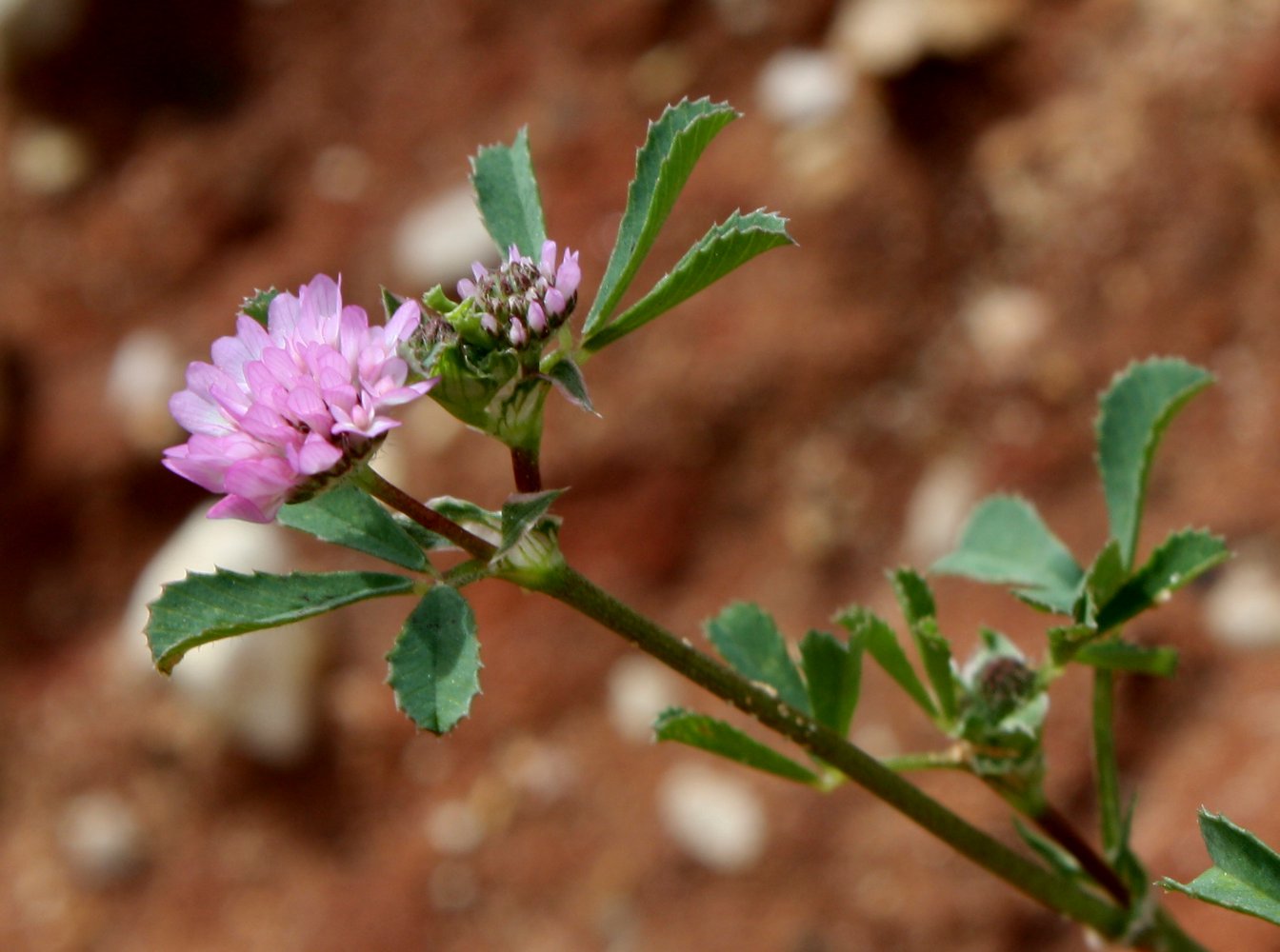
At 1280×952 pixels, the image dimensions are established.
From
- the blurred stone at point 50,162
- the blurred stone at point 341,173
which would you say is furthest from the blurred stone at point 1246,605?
the blurred stone at point 50,162

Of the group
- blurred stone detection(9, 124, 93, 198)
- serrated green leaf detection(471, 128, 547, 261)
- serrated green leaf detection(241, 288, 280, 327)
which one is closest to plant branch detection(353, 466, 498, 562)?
serrated green leaf detection(241, 288, 280, 327)

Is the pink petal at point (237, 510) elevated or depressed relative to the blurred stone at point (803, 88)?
depressed

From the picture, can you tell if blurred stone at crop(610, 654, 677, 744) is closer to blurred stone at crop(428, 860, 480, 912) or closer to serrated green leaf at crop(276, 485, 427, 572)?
blurred stone at crop(428, 860, 480, 912)

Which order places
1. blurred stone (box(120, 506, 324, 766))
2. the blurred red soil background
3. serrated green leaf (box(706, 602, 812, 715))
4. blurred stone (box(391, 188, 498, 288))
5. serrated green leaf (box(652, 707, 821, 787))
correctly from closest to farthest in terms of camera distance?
serrated green leaf (box(652, 707, 821, 787)), serrated green leaf (box(706, 602, 812, 715)), the blurred red soil background, blurred stone (box(120, 506, 324, 766)), blurred stone (box(391, 188, 498, 288))

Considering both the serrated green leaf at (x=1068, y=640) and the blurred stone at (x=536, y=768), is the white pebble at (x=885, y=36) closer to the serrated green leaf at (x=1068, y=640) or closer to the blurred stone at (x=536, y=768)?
the blurred stone at (x=536, y=768)

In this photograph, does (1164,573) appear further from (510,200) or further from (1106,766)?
(510,200)

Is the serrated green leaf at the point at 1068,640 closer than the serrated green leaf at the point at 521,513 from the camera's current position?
No

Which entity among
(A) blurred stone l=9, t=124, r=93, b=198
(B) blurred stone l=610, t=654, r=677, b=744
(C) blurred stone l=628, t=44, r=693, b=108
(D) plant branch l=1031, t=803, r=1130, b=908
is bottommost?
(D) plant branch l=1031, t=803, r=1130, b=908
